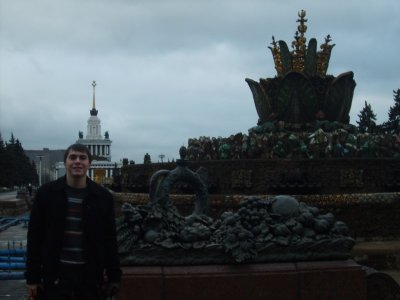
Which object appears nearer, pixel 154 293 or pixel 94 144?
pixel 154 293

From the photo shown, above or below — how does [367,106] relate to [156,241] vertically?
above

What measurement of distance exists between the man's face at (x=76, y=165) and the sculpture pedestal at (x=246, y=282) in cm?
171

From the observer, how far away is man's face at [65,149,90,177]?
359cm

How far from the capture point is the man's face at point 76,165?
359 centimetres

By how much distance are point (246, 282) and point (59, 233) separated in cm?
204

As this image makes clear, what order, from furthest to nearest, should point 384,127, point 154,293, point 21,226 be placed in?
point 384,127, point 21,226, point 154,293

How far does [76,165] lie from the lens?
11.8 feet

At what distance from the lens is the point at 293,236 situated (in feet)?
17.6

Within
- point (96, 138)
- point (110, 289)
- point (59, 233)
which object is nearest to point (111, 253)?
point (110, 289)

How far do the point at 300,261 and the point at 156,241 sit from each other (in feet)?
4.00

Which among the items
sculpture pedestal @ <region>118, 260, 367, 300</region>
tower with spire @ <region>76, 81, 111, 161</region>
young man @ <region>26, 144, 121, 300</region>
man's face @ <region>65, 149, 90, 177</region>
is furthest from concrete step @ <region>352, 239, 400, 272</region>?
tower with spire @ <region>76, 81, 111, 161</region>

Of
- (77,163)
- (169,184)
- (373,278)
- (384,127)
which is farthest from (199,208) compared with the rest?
(384,127)

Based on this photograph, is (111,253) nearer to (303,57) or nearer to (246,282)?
(246,282)

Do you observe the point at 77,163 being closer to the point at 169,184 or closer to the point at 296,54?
the point at 169,184
